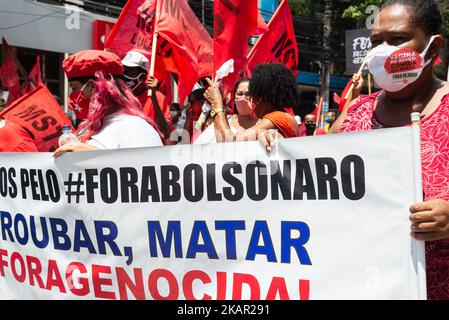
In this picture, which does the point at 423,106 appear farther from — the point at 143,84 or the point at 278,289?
the point at 143,84

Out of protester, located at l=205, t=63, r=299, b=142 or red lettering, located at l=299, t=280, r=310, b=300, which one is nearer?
red lettering, located at l=299, t=280, r=310, b=300

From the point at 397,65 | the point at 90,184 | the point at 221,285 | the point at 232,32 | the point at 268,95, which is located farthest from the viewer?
the point at 232,32

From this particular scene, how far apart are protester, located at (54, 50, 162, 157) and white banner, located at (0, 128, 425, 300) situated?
0.21 m

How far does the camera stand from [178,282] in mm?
2424

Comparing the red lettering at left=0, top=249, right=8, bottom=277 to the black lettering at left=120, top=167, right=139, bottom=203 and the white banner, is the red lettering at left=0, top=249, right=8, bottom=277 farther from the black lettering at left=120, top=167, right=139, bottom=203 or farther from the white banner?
the black lettering at left=120, top=167, right=139, bottom=203

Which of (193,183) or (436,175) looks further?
(193,183)

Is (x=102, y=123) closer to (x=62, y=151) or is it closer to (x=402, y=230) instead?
(x=62, y=151)

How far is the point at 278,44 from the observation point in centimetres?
550

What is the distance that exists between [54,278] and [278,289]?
117 centimetres

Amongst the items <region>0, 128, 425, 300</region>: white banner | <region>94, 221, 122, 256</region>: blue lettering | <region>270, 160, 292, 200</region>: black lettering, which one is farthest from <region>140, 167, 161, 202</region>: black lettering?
<region>270, 160, 292, 200</region>: black lettering

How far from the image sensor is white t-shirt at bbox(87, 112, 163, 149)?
9.41ft

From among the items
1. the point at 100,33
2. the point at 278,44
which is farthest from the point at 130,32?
the point at 100,33
